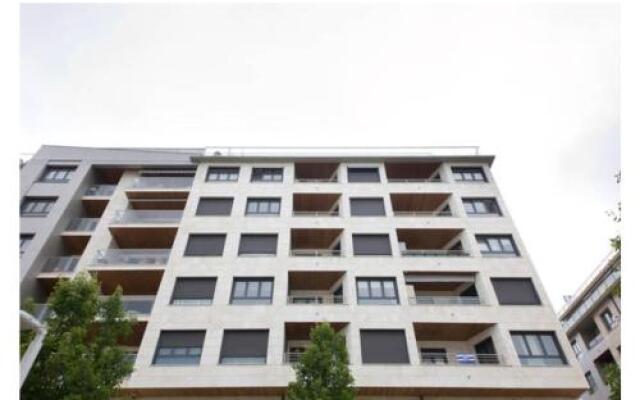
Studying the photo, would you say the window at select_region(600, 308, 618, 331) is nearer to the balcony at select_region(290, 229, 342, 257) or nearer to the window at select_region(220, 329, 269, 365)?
the balcony at select_region(290, 229, 342, 257)

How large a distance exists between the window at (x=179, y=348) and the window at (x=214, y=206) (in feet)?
22.4

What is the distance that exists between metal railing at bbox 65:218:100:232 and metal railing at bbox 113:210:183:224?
137 cm

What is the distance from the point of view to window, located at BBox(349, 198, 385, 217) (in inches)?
812

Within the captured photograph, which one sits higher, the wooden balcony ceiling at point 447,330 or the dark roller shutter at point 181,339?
the wooden balcony ceiling at point 447,330

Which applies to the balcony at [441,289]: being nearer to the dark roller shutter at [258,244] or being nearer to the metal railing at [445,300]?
the metal railing at [445,300]

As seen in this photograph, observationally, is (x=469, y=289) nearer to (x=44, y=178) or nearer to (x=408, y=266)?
(x=408, y=266)

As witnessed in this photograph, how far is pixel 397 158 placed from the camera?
23.1m

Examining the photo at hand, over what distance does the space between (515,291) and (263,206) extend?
1291 cm

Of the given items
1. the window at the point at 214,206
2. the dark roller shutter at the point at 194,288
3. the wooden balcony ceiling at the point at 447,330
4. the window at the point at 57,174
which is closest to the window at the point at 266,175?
the window at the point at 214,206

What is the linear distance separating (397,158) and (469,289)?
8683 mm

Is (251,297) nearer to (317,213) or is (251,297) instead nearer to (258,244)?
(258,244)

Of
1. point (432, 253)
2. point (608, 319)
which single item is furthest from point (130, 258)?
point (608, 319)

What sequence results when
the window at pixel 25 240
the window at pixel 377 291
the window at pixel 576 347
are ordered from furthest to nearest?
1. the window at pixel 576 347
2. the window at pixel 25 240
3. the window at pixel 377 291

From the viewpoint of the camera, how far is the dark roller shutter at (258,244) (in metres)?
18.8
